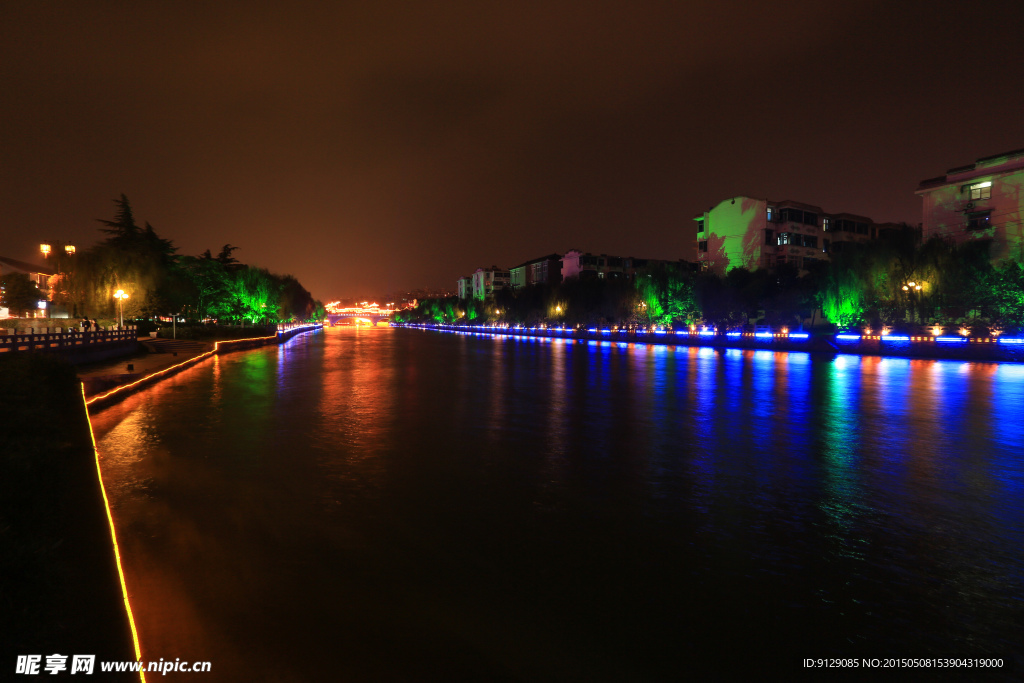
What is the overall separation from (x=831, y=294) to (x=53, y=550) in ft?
181

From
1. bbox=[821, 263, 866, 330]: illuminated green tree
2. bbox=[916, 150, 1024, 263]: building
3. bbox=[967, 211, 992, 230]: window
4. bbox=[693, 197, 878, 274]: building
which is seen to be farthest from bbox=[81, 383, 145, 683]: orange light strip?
bbox=[693, 197, 878, 274]: building

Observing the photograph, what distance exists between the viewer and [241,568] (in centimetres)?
499

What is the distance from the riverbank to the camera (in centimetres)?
347

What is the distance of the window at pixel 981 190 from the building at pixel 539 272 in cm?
7711

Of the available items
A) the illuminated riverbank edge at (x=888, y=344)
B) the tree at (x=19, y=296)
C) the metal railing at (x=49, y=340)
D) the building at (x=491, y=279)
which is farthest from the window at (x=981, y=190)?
the building at (x=491, y=279)

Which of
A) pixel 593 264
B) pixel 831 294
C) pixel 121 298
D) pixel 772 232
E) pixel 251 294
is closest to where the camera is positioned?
pixel 121 298

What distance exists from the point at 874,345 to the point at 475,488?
39.8m

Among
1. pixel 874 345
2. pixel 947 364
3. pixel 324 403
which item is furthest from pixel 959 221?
pixel 324 403

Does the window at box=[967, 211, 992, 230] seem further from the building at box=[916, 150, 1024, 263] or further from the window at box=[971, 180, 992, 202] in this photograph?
the window at box=[971, 180, 992, 202]

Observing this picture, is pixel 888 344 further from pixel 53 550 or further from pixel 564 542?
pixel 53 550

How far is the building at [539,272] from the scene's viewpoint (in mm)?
133500

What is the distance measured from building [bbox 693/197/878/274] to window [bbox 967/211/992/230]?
21.8m

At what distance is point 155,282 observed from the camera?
1881 inches

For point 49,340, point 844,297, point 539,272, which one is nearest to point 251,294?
point 49,340
